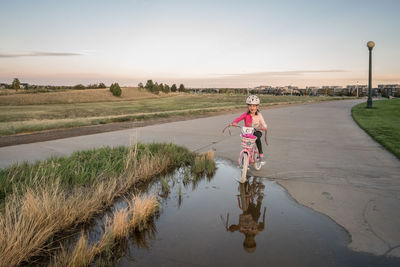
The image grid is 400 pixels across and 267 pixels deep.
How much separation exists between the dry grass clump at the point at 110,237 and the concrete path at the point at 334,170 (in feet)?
8.54

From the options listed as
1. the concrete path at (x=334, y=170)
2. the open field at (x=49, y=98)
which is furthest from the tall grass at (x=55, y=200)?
the open field at (x=49, y=98)

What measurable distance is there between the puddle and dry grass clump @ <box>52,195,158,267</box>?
0.17 m

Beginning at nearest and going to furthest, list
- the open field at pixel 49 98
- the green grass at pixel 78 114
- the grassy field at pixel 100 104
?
the green grass at pixel 78 114, the grassy field at pixel 100 104, the open field at pixel 49 98

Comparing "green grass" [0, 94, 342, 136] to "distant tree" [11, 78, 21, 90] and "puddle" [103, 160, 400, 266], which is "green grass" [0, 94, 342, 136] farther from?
"distant tree" [11, 78, 21, 90]

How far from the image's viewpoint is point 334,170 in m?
A: 6.47

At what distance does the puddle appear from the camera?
10.1 feet

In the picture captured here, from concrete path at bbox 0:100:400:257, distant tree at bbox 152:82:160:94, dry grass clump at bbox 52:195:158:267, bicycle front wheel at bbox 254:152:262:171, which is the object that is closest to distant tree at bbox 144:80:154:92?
distant tree at bbox 152:82:160:94

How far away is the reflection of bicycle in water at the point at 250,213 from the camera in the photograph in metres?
3.60

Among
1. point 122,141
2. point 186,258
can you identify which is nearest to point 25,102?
point 122,141

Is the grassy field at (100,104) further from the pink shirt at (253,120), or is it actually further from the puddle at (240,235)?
the puddle at (240,235)

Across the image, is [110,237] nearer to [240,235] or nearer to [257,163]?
[240,235]

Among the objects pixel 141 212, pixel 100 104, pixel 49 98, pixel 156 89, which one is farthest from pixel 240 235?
pixel 156 89

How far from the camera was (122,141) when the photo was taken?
10445mm

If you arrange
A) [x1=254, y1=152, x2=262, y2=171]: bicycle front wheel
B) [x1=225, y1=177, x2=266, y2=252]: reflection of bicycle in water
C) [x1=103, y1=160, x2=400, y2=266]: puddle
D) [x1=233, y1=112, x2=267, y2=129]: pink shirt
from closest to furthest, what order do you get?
[x1=103, y1=160, x2=400, y2=266]: puddle, [x1=225, y1=177, x2=266, y2=252]: reflection of bicycle in water, [x1=233, y1=112, x2=267, y2=129]: pink shirt, [x1=254, y1=152, x2=262, y2=171]: bicycle front wheel
